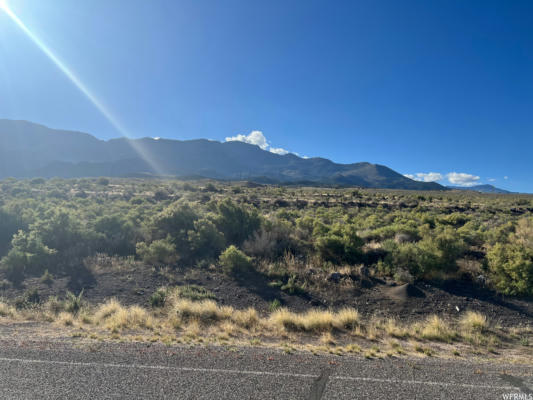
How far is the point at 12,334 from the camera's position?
5809mm

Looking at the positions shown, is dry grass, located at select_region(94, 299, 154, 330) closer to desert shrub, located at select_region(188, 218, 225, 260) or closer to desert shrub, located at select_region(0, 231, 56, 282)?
desert shrub, located at select_region(188, 218, 225, 260)

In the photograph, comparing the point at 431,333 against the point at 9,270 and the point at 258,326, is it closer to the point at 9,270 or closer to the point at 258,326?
the point at 258,326

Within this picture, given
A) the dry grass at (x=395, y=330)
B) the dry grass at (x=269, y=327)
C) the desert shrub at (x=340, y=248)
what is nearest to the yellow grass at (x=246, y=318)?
the dry grass at (x=269, y=327)

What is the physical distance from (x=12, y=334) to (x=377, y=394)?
7.79 meters

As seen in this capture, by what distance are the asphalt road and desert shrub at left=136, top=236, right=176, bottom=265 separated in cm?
589

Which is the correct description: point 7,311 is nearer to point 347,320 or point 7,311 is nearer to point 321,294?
point 321,294

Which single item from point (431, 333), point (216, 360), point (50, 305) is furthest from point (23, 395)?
point (431, 333)

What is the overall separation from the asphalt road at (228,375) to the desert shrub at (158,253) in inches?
232

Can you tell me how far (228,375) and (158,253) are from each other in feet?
26.9

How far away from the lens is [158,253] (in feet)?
37.1

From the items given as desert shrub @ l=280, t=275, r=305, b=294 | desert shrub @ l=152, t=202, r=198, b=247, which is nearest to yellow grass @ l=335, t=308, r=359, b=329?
desert shrub @ l=280, t=275, r=305, b=294

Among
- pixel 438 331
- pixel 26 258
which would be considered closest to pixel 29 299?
pixel 26 258

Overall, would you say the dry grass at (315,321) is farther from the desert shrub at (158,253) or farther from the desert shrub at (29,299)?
the desert shrub at (29,299)

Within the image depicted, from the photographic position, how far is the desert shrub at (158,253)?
36.7 ft
